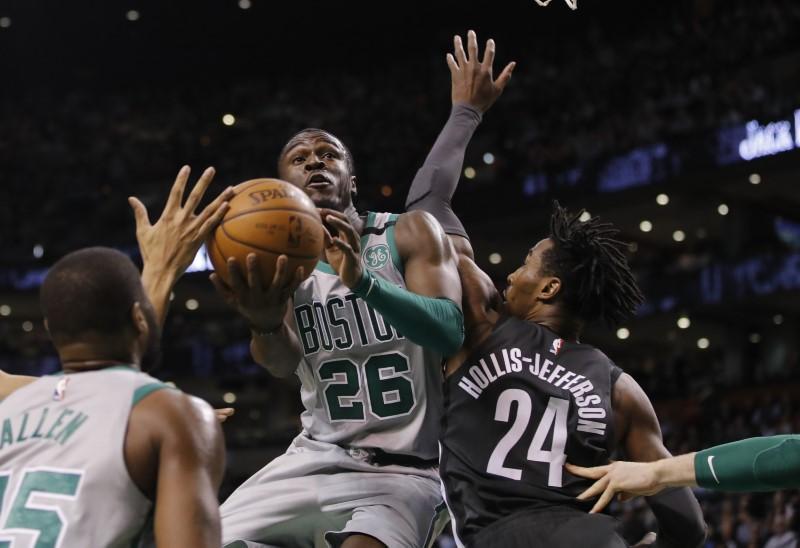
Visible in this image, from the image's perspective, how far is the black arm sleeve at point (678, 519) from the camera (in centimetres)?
423

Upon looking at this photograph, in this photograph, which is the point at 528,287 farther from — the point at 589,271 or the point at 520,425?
the point at 520,425

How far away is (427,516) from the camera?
4.45m

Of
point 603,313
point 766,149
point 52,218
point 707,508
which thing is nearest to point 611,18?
point 766,149

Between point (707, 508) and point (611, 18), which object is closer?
point (707, 508)

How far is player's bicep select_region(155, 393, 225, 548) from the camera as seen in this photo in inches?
102

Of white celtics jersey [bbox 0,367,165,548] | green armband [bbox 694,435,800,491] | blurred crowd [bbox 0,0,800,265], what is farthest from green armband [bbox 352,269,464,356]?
blurred crowd [bbox 0,0,800,265]

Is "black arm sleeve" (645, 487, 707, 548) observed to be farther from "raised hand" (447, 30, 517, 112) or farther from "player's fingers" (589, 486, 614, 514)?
"raised hand" (447, 30, 517, 112)

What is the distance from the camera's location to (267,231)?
145 inches

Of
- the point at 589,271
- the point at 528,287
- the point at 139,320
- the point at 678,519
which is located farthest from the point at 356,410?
the point at 139,320

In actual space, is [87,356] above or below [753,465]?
above

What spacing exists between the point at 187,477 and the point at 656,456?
7.06ft

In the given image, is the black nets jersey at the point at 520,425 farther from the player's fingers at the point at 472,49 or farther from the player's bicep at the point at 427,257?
the player's fingers at the point at 472,49

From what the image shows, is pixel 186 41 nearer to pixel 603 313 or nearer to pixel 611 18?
pixel 611 18

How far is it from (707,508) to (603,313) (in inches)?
349
